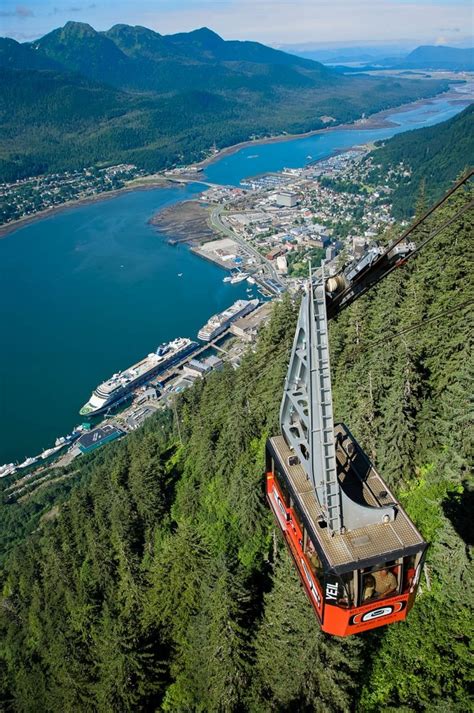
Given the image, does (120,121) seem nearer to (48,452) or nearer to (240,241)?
(240,241)

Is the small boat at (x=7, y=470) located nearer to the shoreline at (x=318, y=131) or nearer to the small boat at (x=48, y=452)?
the small boat at (x=48, y=452)

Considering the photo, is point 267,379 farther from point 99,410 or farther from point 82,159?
point 82,159

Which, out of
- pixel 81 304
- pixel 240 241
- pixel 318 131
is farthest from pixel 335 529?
pixel 318 131

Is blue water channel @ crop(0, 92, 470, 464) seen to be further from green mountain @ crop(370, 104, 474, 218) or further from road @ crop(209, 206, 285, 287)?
green mountain @ crop(370, 104, 474, 218)

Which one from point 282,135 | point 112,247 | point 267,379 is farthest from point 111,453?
point 282,135

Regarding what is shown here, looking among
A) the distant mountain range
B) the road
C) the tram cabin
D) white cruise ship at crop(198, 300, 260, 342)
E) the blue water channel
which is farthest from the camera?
the distant mountain range

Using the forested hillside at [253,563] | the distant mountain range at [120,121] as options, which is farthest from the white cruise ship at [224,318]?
the distant mountain range at [120,121]

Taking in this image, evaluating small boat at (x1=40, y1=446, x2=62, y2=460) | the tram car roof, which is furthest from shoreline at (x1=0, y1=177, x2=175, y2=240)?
the tram car roof
